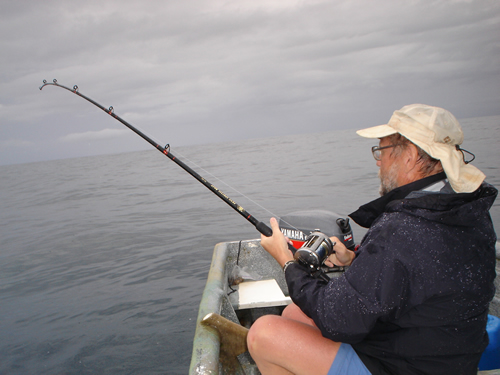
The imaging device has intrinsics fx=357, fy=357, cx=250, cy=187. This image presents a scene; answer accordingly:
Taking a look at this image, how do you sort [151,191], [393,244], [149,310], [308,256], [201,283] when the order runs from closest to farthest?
[393,244], [308,256], [149,310], [201,283], [151,191]

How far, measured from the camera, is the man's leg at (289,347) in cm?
179

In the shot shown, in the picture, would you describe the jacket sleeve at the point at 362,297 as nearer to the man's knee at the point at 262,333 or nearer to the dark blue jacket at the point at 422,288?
the dark blue jacket at the point at 422,288

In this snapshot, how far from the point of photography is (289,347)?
6.07 ft

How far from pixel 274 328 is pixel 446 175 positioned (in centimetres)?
116

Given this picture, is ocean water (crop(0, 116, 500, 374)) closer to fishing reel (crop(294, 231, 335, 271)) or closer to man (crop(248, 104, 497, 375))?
fishing reel (crop(294, 231, 335, 271))

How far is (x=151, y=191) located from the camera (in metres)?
19.2

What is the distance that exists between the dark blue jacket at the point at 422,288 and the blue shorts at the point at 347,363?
13cm

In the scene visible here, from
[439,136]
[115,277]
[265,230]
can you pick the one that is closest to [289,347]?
[265,230]

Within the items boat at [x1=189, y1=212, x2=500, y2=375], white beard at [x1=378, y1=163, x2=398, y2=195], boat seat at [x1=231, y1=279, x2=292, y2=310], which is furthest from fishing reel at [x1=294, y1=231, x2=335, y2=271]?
boat seat at [x1=231, y1=279, x2=292, y2=310]

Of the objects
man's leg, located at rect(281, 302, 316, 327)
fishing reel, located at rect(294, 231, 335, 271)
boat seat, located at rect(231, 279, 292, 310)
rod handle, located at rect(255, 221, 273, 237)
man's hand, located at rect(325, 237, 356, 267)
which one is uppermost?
fishing reel, located at rect(294, 231, 335, 271)

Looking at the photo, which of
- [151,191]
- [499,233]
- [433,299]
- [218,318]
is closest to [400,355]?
[433,299]

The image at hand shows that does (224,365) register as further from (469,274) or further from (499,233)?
(499,233)

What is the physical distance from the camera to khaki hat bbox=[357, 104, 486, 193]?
1.52 m

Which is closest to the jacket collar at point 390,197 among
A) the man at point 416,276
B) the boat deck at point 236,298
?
the man at point 416,276
